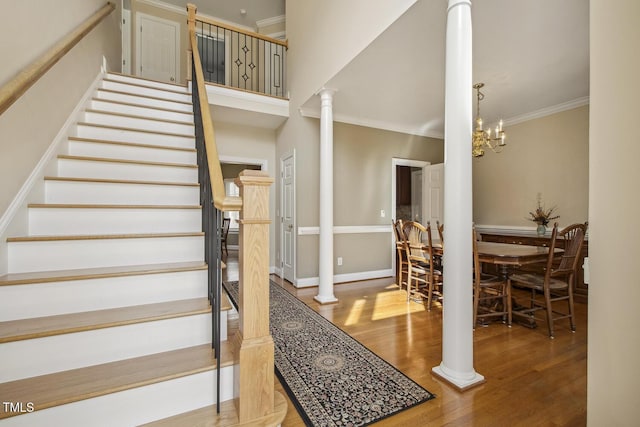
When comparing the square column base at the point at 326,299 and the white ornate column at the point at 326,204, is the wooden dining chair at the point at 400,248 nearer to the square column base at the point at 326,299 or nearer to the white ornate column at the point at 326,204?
the white ornate column at the point at 326,204

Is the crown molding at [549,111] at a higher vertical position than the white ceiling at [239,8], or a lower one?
lower

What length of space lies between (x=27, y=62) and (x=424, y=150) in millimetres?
5115

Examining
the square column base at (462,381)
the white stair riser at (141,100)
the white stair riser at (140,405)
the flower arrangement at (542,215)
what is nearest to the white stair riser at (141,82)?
the white stair riser at (141,100)

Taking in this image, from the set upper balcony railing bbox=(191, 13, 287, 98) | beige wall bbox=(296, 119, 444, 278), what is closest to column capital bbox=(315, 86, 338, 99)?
beige wall bbox=(296, 119, 444, 278)

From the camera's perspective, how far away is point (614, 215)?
38.1 inches

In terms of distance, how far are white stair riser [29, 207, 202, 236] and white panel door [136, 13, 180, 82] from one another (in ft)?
15.5

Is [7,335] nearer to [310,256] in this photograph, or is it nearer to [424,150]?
[310,256]

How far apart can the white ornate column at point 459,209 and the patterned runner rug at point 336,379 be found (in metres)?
0.32

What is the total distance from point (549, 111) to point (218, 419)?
535cm

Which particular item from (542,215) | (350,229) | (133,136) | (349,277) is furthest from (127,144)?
(542,215)

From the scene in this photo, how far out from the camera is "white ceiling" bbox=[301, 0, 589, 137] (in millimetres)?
2100

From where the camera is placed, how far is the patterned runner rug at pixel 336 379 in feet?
4.91

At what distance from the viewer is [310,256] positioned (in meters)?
4.13

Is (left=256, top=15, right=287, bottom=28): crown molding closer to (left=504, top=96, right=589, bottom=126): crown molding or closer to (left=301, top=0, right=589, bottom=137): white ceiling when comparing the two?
(left=301, top=0, right=589, bottom=137): white ceiling
